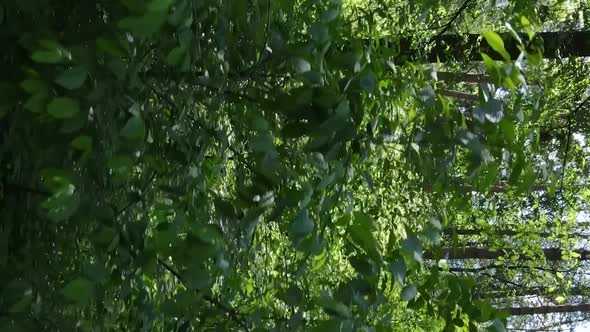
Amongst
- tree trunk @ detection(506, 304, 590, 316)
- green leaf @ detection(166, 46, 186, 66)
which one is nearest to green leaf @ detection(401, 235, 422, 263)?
green leaf @ detection(166, 46, 186, 66)

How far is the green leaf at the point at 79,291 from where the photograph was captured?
2.47ft

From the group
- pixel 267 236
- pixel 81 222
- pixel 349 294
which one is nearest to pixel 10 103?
pixel 81 222

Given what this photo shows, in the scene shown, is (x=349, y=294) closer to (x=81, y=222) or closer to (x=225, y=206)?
(x=225, y=206)

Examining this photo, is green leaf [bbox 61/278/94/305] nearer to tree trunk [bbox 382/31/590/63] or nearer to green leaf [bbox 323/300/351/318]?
green leaf [bbox 323/300/351/318]

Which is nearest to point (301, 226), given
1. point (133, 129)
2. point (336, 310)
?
point (336, 310)

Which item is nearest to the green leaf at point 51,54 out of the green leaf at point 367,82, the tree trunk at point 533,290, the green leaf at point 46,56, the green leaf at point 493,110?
the green leaf at point 46,56

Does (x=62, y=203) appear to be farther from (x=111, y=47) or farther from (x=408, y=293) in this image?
(x=408, y=293)

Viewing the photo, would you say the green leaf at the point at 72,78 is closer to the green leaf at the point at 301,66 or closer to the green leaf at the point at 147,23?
the green leaf at the point at 147,23

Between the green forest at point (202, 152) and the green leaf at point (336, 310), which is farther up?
the green forest at point (202, 152)

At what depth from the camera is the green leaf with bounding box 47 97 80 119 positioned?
30.4 inches

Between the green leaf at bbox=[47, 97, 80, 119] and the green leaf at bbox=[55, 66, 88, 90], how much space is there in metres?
0.02

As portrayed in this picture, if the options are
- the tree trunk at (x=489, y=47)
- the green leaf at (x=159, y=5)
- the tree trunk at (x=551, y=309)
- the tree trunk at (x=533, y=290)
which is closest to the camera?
the green leaf at (x=159, y=5)

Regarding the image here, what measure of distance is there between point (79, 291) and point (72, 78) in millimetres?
208

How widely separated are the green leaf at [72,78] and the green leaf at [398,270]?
16.5 inches
